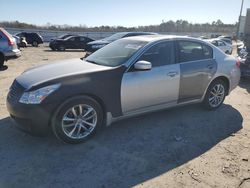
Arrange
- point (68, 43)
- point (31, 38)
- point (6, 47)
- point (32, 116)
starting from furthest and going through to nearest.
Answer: point (31, 38)
point (68, 43)
point (6, 47)
point (32, 116)

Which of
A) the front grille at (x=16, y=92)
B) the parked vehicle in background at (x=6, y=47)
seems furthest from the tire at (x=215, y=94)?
the parked vehicle in background at (x=6, y=47)

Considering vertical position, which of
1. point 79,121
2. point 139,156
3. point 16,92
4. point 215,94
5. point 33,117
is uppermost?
point 16,92

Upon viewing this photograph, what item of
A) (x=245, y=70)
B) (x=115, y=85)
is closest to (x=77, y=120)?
(x=115, y=85)

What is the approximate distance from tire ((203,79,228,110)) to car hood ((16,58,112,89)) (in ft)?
8.30

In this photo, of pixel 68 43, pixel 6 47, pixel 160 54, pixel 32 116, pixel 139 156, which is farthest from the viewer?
pixel 68 43

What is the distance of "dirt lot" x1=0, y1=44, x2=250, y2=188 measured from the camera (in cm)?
341

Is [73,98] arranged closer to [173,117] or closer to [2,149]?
[2,149]

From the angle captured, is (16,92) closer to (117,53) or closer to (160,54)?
(117,53)

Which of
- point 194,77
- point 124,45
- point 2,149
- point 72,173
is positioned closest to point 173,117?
point 194,77

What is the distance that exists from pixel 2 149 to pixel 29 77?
3.85 feet

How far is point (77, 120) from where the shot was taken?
4.22m

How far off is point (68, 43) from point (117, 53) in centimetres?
1936

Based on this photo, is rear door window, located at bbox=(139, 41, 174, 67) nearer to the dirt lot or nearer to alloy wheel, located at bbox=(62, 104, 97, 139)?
the dirt lot

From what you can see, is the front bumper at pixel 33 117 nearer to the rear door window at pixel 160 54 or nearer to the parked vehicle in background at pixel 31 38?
the rear door window at pixel 160 54
